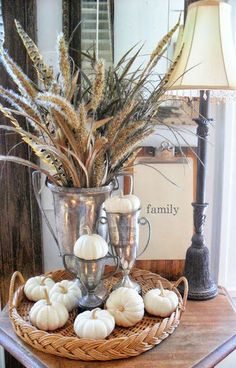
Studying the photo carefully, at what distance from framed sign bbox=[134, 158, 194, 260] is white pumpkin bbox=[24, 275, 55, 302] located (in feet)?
1.25

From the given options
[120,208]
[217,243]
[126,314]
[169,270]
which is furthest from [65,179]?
[217,243]

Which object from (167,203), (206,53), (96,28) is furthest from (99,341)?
(96,28)

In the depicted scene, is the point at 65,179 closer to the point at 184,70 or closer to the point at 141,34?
the point at 184,70

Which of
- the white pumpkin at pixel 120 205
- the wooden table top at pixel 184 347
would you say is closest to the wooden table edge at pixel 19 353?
the wooden table top at pixel 184 347

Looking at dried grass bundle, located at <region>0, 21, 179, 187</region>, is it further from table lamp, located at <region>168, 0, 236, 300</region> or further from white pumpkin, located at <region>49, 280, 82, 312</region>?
white pumpkin, located at <region>49, 280, 82, 312</region>

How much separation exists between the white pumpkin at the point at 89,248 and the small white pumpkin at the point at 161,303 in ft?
0.57

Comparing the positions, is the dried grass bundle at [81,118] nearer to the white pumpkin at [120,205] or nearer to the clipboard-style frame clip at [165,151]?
the white pumpkin at [120,205]

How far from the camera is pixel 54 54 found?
1221mm

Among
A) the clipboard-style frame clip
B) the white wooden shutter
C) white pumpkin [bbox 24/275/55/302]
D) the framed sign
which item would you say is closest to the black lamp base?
the framed sign

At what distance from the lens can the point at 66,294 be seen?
37.7 inches

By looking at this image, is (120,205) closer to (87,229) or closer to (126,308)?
Answer: (87,229)

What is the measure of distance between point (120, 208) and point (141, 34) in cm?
61

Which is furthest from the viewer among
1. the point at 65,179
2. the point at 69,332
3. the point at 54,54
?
the point at 54,54

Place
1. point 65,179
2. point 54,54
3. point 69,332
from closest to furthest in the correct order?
1. point 69,332
2. point 65,179
3. point 54,54
